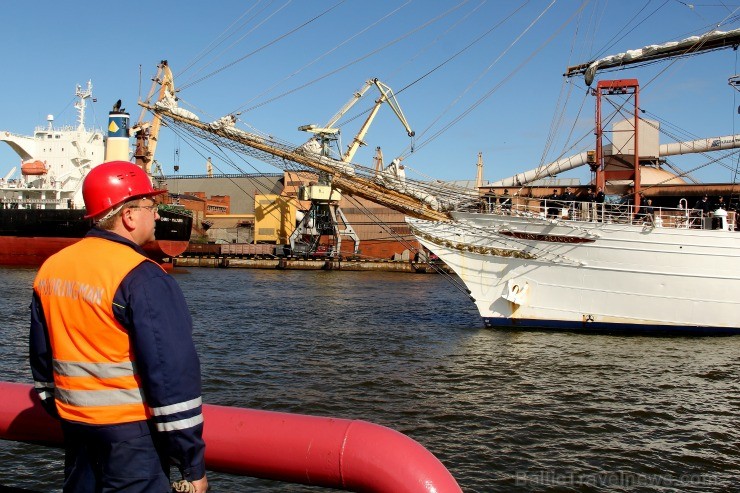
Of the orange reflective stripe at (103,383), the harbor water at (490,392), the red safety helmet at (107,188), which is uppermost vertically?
the red safety helmet at (107,188)

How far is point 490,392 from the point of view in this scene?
12266mm

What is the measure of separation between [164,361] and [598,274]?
17784 millimetres

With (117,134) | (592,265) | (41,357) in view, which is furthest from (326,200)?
(41,357)

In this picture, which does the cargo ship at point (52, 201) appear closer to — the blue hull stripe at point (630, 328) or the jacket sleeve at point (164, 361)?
the blue hull stripe at point (630, 328)

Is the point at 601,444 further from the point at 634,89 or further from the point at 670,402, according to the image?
the point at 634,89

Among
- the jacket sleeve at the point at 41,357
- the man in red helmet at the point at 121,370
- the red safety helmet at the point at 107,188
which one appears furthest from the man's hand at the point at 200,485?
the red safety helmet at the point at 107,188

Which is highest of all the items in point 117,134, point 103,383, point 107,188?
point 117,134

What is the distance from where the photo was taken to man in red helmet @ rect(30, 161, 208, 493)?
257 centimetres

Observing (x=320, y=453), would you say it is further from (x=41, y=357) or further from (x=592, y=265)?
(x=592, y=265)

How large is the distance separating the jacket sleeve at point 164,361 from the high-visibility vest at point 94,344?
54 millimetres

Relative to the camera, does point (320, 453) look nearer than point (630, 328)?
Yes

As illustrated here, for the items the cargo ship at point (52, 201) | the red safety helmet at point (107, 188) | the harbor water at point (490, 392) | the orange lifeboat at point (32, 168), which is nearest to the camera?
the red safety helmet at point (107, 188)

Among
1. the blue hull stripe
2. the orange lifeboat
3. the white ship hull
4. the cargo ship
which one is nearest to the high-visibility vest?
the white ship hull

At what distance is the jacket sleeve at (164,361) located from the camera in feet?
8.39
